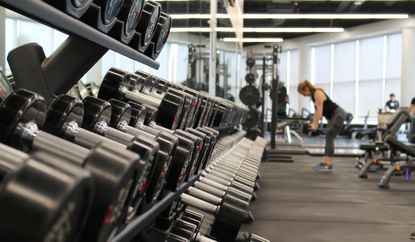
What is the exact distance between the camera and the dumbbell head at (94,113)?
1207mm

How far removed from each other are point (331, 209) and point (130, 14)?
4.01m

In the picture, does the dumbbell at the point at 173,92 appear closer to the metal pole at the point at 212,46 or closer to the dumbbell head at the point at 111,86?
the dumbbell head at the point at 111,86

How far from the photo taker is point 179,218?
7.88 feet

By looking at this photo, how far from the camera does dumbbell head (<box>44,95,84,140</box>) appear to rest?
3.35 ft

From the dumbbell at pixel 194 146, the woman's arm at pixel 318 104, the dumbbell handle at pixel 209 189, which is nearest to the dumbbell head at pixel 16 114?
the dumbbell at pixel 194 146

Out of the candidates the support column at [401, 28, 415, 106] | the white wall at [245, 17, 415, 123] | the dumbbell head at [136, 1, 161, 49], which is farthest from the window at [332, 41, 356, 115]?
the dumbbell head at [136, 1, 161, 49]

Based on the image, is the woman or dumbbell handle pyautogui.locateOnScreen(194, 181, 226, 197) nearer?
dumbbell handle pyautogui.locateOnScreen(194, 181, 226, 197)

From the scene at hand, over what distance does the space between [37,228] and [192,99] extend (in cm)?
145

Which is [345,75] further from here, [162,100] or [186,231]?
[162,100]

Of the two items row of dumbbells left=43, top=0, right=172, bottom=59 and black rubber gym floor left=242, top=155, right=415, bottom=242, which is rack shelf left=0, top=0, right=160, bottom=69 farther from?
black rubber gym floor left=242, top=155, right=415, bottom=242

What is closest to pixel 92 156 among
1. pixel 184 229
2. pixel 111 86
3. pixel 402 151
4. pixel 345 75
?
pixel 111 86

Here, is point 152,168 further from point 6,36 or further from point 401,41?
point 401,41

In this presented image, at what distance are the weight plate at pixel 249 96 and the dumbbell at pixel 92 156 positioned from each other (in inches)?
336

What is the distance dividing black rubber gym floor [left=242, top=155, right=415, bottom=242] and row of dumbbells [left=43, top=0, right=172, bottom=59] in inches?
91.6
